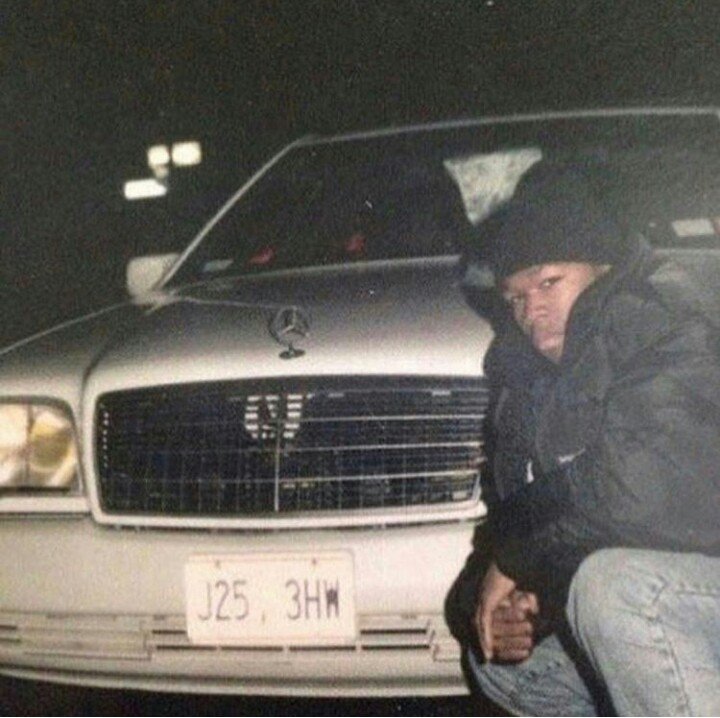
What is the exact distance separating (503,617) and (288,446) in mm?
694

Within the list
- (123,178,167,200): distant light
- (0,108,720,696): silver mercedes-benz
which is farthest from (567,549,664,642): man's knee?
(123,178,167,200): distant light

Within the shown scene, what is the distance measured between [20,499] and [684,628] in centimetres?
164

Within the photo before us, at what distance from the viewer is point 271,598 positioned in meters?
2.79

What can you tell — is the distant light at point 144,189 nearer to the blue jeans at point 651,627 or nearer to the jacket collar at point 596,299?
the jacket collar at point 596,299

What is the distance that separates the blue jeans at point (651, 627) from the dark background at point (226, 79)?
12424 mm

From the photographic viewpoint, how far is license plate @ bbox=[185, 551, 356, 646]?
9.07 feet

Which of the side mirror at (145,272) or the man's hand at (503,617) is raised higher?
the side mirror at (145,272)

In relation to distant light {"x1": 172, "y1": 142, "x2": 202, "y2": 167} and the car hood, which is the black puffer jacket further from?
distant light {"x1": 172, "y1": 142, "x2": 202, "y2": 167}

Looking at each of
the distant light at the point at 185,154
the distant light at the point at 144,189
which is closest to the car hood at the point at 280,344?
the distant light at the point at 144,189

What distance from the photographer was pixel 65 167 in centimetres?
1869

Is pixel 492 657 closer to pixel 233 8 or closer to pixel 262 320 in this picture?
pixel 262 320

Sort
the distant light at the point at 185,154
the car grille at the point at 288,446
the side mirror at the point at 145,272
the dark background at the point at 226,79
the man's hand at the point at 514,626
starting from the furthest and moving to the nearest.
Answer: the distant light at the point at 185,154
the dark background at the point at 226,79
the side mirror at the point at 145,272
the car grille at the point at 288,446
the man's hand at the point at 514,626

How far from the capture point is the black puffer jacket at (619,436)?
2262 millimetres

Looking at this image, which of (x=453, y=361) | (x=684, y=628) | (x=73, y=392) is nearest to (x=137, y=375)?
(x=73, y=392)
